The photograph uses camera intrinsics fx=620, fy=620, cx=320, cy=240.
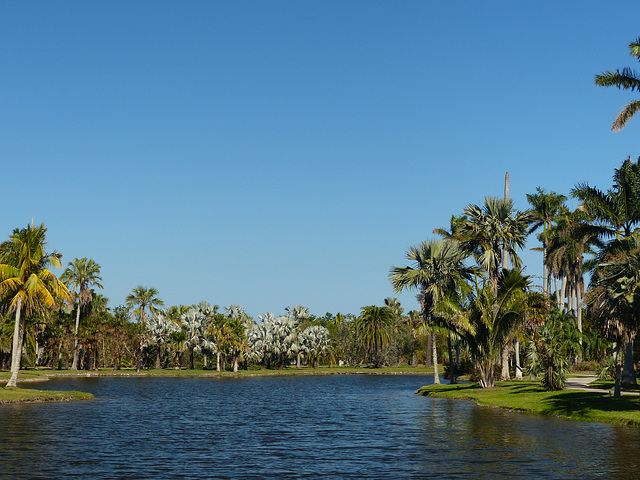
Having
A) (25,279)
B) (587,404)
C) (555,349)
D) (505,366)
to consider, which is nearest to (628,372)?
(555,349)

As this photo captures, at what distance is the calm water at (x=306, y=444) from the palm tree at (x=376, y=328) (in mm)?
91666

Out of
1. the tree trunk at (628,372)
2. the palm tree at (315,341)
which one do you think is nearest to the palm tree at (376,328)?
the palm tree at (315,341)

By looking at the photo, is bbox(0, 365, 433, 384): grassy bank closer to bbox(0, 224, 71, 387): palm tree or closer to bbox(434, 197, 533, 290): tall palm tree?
bbox(0, 224, 71, 387): palm tree

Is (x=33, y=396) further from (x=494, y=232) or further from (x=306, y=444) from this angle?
(x=494, y=232)

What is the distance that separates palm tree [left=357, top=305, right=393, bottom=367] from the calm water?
3609 inches

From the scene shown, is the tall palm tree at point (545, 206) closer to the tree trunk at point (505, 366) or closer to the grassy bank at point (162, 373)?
the tree trunk at point (505, 366)

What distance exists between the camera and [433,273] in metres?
56.1

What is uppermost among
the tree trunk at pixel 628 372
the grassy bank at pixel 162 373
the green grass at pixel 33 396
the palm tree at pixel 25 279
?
the palm tree at pixel 25 279

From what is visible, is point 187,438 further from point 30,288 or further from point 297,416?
point 30,288

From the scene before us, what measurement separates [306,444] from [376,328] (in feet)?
358

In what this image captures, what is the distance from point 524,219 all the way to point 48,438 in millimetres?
46548

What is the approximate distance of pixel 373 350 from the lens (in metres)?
139

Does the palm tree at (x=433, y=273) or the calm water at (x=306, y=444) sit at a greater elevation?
the palm tree at (x=433, y=273)

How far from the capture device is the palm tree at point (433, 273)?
5591cm
